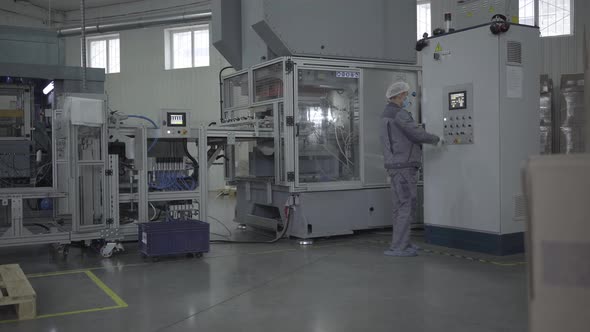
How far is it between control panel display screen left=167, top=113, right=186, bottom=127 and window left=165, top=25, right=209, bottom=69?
916 centimetres

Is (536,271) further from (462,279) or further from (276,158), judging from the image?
(276,158)

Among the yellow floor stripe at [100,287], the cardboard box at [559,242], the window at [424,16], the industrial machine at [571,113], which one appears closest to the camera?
the cardboard box at [559,242]

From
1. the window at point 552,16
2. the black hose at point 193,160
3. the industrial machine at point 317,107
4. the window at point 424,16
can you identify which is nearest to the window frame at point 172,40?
the window at point 424,16

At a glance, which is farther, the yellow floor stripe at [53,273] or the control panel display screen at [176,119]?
the control panel display screen at [176,119]

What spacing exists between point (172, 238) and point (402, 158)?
7.68ft

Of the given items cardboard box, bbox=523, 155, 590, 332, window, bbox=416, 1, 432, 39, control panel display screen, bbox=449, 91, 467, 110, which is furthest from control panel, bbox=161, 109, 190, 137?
window, bbox=416, 1, 432, 39

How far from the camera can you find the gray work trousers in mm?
5129

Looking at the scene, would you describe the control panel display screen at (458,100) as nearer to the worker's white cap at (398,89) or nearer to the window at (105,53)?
the worker's white cap at (398,89)

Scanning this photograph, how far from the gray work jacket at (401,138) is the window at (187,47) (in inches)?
398

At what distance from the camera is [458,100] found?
527 centimetres

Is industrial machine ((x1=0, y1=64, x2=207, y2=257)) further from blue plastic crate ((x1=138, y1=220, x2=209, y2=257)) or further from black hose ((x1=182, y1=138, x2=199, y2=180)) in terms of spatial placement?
blue plastic crate ((x1=138, y1=220, x2=209, y2=257))

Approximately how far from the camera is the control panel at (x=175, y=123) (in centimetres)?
555

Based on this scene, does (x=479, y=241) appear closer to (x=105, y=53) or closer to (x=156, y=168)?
(x=156, y=168)

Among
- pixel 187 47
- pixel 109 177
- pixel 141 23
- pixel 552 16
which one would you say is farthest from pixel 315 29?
pixel 187 47
